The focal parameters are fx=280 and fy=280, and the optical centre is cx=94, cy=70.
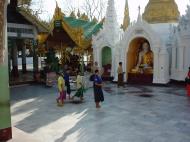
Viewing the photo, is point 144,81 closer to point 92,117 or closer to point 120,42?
point 120,42

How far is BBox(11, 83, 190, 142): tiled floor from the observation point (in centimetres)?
784

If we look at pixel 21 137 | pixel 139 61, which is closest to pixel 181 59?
pixel 139 61

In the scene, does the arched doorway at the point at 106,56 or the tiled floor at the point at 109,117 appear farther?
the arched doorway at the point at 106,56

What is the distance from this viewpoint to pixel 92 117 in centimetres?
980

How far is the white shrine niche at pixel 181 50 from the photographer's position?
55.0 ft

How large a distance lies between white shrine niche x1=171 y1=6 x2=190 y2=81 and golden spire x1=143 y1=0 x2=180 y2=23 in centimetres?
250

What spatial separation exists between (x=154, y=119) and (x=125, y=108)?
187 cm

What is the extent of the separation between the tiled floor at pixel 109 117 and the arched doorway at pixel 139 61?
10.7 ft

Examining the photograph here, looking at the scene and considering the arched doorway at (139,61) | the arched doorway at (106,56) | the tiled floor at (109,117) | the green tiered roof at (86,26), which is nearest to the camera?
the tiled floor at (109,117)

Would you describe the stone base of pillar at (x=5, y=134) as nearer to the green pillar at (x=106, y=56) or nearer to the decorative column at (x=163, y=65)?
the decorative column at (x=163, y=65)

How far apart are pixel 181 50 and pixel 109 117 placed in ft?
29.5

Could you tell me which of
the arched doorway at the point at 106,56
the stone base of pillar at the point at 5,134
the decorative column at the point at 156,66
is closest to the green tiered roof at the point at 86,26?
the arched doorway at the point at 106,56

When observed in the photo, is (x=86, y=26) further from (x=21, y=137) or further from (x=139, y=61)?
(x=21, y=137)

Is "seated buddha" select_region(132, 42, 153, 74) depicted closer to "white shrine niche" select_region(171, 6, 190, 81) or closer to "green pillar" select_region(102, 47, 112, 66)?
"white shrine niche" select_region(171, 6, 190, 81)
